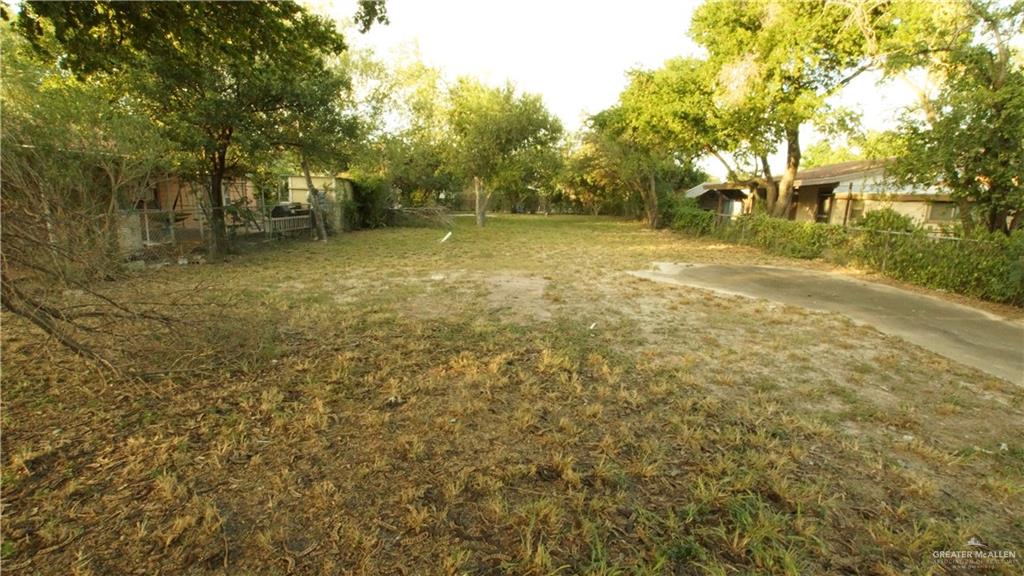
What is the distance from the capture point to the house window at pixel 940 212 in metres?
13.9

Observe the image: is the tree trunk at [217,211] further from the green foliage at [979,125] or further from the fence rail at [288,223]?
the green foliage at [979,125]

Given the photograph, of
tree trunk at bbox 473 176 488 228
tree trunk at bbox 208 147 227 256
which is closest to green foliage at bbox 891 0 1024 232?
tree trunk at bbox 208 147 227 256

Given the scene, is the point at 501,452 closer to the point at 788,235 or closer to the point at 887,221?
the point at 887,221

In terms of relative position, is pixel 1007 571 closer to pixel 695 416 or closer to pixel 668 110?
pixel 695 416

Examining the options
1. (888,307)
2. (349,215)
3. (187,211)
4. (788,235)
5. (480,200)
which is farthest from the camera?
(480,200)

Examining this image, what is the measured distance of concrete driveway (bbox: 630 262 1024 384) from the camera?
5105mm

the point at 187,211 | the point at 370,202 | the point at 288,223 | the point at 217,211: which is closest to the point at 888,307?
the point at 217,211

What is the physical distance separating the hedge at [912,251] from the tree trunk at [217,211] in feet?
49.7

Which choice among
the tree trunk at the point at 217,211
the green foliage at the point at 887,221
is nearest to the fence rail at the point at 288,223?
the tree trunk at the point at 217,211

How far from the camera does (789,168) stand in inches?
636

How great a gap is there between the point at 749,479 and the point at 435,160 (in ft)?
80.9

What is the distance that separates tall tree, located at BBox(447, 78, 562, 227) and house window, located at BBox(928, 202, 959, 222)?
48.8ft

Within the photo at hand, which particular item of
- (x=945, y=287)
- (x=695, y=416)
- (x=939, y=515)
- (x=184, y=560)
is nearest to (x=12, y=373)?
(x=184, y=560)

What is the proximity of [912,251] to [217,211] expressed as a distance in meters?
15.3
